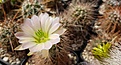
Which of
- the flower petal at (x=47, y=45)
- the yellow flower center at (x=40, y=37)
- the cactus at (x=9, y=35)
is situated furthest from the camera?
the cactus at (x=9, y=35)

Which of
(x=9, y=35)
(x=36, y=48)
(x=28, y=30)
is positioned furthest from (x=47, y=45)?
(x=9, y=35)

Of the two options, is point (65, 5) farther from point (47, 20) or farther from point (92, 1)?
point (47, 20)

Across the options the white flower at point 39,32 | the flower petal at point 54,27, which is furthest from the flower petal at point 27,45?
the flower petal at point 54,27

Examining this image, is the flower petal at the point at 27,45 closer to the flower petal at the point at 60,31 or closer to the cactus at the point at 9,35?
the flower petal at the point at 60,31

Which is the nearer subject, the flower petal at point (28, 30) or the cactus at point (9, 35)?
the flower petal at point (28, 30)

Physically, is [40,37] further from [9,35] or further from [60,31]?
[9,35]

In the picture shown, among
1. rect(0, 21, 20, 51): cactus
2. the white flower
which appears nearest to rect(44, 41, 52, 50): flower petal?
the white flower

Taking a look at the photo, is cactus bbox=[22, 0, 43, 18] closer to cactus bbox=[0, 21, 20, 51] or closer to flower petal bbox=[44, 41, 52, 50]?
cactus bbox=[0, 21, 20, 51]

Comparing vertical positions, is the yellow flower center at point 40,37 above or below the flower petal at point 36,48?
Answer: above
